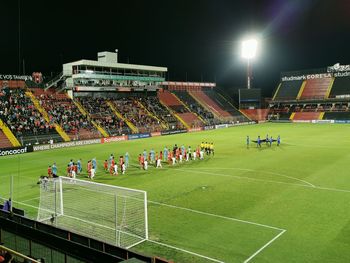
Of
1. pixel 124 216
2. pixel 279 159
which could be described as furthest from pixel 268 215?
pixel 279 159

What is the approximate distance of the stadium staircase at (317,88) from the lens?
282 ft

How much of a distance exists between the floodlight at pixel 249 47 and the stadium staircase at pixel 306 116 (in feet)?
57.6

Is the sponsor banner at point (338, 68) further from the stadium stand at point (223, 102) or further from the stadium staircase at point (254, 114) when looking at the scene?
the stadium stand at point (223, 102)

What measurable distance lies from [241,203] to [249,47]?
226ft

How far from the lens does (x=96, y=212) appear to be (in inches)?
636

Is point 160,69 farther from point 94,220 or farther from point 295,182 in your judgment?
point 94,220

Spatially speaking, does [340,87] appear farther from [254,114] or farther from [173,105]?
[173,105]

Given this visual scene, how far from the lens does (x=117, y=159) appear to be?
107 feet

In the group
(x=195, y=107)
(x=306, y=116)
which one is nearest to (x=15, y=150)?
(x=195, y=107)

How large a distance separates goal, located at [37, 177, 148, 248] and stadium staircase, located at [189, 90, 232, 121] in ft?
196

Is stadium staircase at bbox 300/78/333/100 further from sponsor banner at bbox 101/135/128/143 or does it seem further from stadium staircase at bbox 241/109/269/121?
sponsor banner at bbox 101/135/128/143

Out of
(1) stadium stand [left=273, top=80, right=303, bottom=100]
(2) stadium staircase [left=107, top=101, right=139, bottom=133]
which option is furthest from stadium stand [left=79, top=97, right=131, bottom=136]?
(1) stadium stand [left=273, top=80, right=303, bottom=100]

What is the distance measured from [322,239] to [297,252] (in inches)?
63.5

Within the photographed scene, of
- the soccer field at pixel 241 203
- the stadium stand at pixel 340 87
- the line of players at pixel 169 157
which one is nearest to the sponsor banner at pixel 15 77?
the soccer field at pixel 241 203
